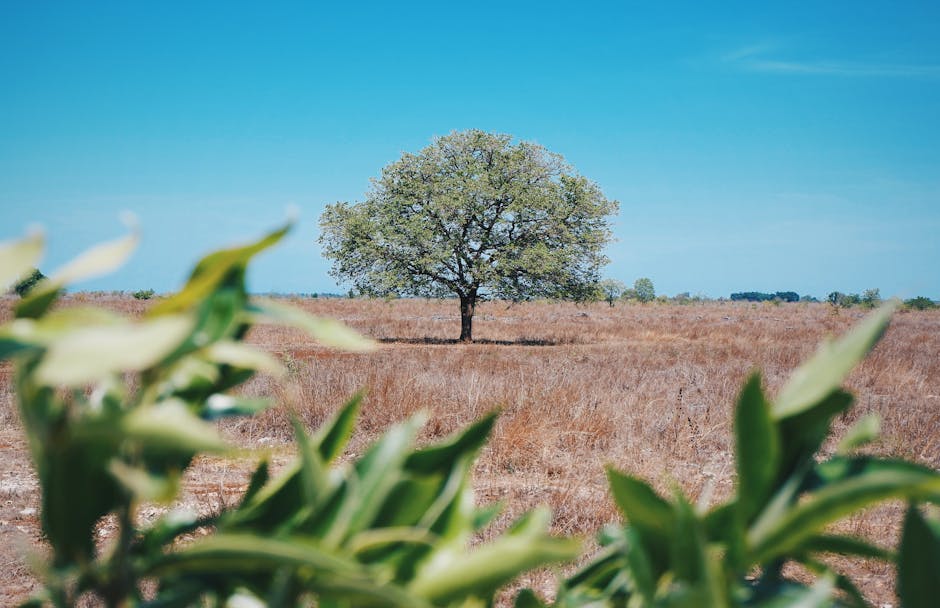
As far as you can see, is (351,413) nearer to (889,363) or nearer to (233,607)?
(233,607)

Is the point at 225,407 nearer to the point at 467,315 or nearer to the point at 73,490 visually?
the point at 73,490

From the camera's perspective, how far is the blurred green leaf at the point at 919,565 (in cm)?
31

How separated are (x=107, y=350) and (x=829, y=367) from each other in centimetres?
30

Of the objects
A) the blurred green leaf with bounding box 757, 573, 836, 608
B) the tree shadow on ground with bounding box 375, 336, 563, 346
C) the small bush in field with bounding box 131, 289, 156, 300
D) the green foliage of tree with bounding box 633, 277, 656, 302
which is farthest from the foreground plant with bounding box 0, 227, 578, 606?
the green foliage of tree with bounding box 633, 277, 656, 302

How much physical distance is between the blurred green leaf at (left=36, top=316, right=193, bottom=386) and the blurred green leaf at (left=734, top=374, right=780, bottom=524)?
24cm

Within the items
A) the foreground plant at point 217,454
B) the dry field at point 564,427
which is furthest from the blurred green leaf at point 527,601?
the dry field at point 564,427

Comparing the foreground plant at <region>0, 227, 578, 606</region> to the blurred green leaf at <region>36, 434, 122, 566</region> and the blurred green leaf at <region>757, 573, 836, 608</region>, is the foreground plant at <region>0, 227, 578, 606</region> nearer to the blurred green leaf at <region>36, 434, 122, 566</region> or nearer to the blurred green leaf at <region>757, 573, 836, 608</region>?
the blurred green leaf at <region>36, 434, 122, 566</region>

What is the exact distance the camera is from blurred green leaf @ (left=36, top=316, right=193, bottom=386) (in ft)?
0.70

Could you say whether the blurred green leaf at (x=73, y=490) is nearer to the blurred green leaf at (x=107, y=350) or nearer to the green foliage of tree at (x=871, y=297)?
the blurred green leaf at (x=107, y=350)

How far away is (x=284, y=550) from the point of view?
236mm

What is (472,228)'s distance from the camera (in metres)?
20.7

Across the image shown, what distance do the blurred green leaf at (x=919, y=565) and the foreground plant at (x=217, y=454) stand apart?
18 cm

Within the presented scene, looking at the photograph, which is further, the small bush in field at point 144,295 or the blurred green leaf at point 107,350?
the small bush in field at point 144,295

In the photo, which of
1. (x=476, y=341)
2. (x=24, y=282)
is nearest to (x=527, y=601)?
(x=24, y=282)
